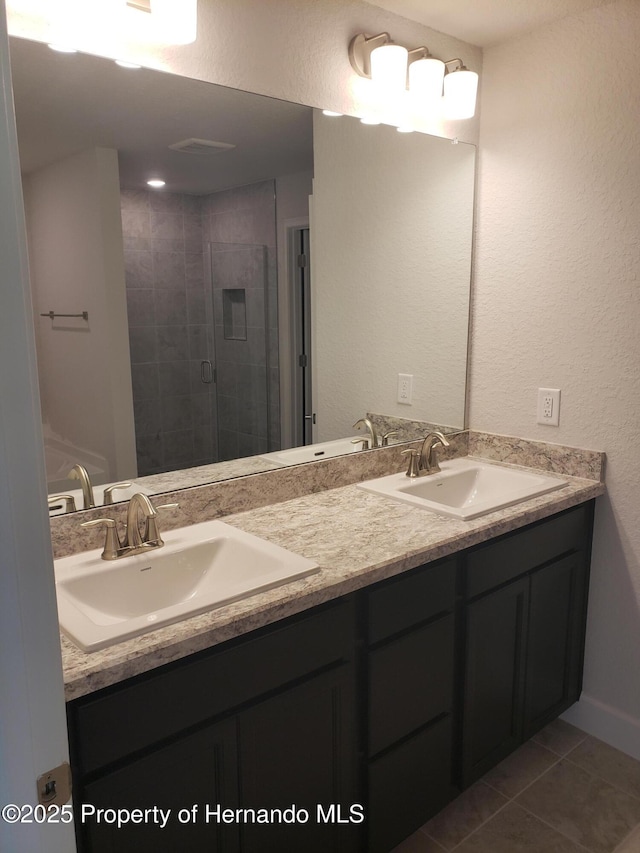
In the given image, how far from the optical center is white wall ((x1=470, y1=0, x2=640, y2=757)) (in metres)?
2.09

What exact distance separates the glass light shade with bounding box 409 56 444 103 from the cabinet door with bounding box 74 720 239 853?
1954 mm

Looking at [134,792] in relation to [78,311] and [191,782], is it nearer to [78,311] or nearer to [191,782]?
[191,782]

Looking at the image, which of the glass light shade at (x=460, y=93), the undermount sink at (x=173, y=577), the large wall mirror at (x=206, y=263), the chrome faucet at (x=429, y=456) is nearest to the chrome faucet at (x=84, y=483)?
the large wall mirror at (x=206, y=263)

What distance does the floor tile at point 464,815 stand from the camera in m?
1.94

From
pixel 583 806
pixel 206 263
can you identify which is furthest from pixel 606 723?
pixel 206 263

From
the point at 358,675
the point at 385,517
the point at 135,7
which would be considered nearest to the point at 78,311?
the point at 135,7

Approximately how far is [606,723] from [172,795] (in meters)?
1.68

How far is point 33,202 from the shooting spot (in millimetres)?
1475

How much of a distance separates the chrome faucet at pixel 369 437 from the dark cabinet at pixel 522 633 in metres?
0.61

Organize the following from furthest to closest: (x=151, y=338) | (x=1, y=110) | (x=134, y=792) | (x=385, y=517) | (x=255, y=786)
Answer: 1. (x=385, y=517)
2. (x=151, y=338)
3. (x=255, y=786)
4. (x=134, y=792)
5. (x=1, y=110)

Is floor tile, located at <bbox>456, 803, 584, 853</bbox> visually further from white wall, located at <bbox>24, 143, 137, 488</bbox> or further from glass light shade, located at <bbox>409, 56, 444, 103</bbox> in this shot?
glass light shade, located at <bbox>409, 56, 444, 103</bbox>

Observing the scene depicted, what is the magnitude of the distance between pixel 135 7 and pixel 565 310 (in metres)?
1.56

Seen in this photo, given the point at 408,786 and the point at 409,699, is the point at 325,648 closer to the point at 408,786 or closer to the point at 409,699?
the point at 409,699

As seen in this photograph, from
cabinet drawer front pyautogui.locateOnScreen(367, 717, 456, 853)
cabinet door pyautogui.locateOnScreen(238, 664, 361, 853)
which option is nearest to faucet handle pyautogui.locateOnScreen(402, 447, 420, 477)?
cabinet drawer front pyautogui.locateOnScreen(367, 717, 456, 853)
